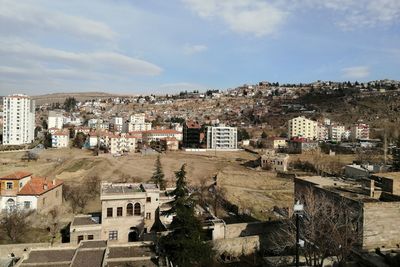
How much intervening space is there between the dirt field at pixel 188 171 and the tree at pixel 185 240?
15.6 metres

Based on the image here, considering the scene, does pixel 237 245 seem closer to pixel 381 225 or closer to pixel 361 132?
pixel 381 225

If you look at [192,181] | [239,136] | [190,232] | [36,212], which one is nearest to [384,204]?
[190,232]

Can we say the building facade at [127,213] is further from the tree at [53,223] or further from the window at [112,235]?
the tree at [53,223]

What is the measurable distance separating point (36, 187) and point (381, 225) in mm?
30685

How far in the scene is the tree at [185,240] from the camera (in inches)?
832

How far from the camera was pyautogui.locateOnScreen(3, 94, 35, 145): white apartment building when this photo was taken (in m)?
100

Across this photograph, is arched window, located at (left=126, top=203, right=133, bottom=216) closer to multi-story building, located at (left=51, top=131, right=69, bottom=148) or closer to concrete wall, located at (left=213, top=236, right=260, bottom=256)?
concrete wall, located at (left=213, top=236, right=260, bottom=256)

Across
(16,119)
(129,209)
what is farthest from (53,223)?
(16,119)

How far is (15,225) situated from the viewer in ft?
97.8

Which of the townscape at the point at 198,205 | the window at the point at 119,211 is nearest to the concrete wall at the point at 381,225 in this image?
the townscape at the point at 198,205

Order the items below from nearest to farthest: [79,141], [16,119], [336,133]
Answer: [79,141] < [16,119] < [336,133]

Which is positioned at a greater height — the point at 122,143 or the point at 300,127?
the point at 300,127

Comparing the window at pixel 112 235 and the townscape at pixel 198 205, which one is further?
the window at pixel 112 235

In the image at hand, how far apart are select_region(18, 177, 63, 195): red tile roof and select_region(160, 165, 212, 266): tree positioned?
18299 millimetres
